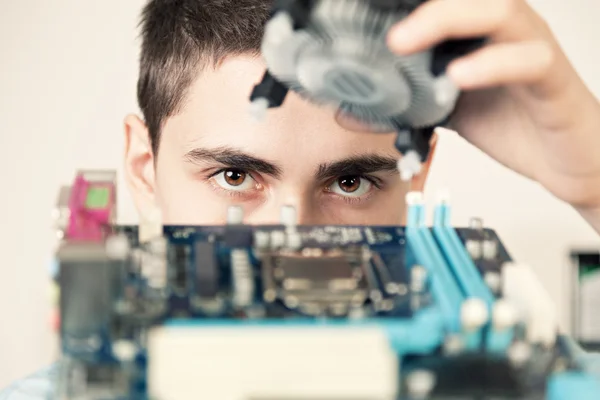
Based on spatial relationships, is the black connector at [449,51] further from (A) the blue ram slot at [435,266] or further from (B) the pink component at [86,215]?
(B) the pink component at [86,215]

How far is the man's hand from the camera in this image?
26.6 inches

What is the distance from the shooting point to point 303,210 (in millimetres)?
1111

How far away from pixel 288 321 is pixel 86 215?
0.20 m

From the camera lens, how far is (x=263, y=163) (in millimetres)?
1121

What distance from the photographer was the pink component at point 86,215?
2.15 ft

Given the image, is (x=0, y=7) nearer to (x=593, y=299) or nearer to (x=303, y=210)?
(x=303, y=210)

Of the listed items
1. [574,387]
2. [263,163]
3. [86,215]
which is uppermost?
[263,163]

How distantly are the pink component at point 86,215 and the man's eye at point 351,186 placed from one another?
496 millimetres

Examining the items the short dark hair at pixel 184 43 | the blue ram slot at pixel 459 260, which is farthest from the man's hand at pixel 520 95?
the short dark hair at pixel 184 43

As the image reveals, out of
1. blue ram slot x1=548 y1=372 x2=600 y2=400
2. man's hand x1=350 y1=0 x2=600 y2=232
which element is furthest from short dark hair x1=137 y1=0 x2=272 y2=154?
blue ram slot x1=548 y1=372 x2=600 y2=400

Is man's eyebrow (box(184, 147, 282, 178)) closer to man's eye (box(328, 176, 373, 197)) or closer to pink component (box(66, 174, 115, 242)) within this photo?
man's eye (box(328, 176, 373, 197))

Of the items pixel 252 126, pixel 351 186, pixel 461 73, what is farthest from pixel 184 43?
pixel 461 73

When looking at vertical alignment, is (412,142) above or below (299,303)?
above

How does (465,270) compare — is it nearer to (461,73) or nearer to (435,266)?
(435,266)
